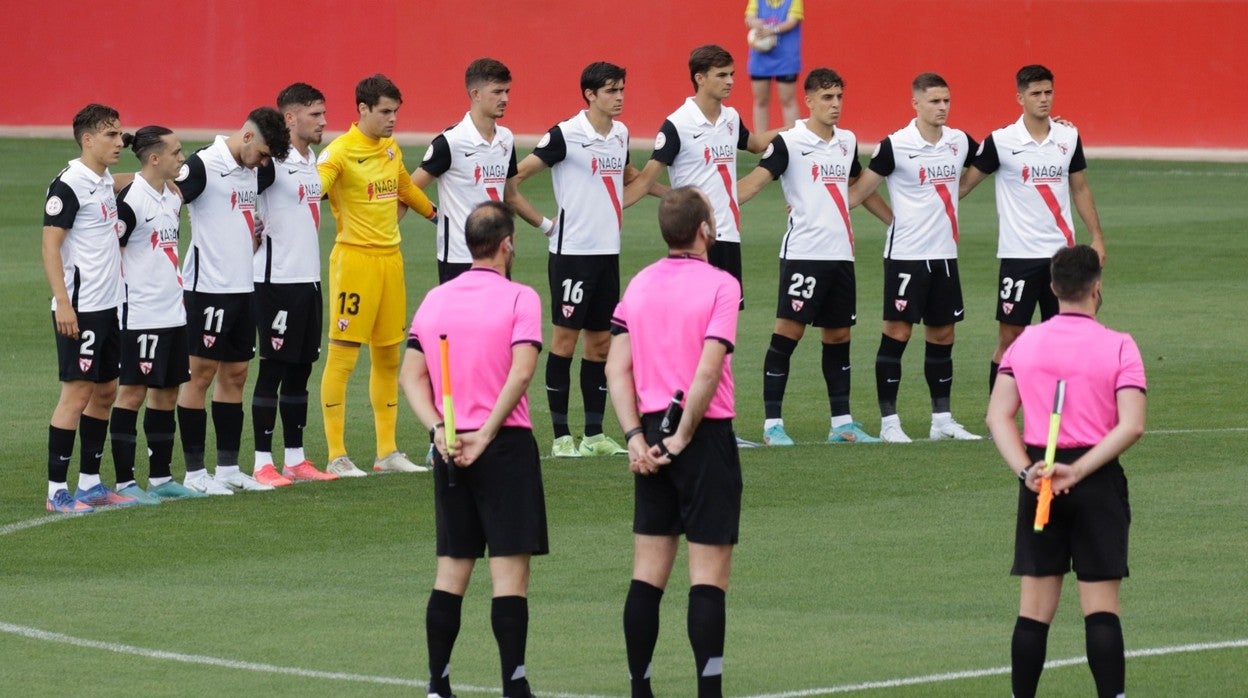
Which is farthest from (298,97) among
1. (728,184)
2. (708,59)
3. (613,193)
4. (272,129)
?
(728,184)

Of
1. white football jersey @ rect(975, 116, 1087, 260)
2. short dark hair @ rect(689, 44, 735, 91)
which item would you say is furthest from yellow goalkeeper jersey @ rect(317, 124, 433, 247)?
white football jersey @ rect(975, 116, 1087, 260)

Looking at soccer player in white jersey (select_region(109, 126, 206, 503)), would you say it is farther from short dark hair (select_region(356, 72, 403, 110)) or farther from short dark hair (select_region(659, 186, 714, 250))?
short dark hair (select_region(659, 186, 714, 250))

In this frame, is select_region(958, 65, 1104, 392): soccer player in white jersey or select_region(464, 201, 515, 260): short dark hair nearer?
select_region(464, 201, 515, 260): short dark hair

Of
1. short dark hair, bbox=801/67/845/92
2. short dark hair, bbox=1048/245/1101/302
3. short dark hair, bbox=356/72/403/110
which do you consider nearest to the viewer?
short dark hair, bbox=1048/245/1101/302

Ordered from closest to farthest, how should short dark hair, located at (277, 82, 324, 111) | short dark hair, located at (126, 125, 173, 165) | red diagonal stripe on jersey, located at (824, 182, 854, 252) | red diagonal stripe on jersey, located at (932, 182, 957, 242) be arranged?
short dark hair, located at (126, 125, 173, 165)
short dark hair, located at (277, 82, 324, 111)
red diagonal stripe on jersey, located at (824, 182, 854, 252)
red diagonal stripe on jersey, located at (932, 182, 957, 242)

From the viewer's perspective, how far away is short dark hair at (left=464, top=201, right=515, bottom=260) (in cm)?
762

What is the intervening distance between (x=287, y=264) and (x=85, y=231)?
1.40 metres

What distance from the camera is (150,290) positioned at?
37.1 ft

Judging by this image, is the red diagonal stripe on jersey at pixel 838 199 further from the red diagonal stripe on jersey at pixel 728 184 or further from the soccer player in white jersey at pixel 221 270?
the soccer player in white jersey at pixel 221 270

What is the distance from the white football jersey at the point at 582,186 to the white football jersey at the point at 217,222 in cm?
213

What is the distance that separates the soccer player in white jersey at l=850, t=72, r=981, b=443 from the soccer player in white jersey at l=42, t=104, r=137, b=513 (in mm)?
4837

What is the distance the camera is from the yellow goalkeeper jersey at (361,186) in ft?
40.6

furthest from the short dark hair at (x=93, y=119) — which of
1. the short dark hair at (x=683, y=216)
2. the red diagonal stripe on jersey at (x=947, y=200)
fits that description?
the red diagonal stripe on jersey at (x=947, y=200)

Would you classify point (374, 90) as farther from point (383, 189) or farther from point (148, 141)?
point (148, 141)
